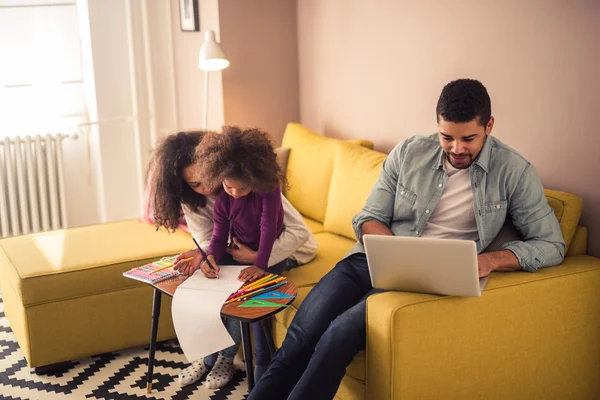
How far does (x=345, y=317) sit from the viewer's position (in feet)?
6.82

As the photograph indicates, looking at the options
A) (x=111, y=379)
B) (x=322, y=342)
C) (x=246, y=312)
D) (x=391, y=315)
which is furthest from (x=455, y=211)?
(x=111, y=379)

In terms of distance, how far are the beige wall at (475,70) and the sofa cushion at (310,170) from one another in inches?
10.1

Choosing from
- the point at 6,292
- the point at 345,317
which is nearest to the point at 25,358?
the point at 6,292

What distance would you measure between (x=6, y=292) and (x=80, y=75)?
1732 millimetres

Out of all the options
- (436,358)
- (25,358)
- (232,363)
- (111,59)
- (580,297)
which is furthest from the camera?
(111,59)

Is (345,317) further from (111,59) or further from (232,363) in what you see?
(111,59)

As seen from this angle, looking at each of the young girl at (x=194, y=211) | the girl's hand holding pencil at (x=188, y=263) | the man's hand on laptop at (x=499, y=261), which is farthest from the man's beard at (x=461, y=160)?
the girl's hand holding pencil at (x=188, y=263)

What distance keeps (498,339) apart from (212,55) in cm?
208

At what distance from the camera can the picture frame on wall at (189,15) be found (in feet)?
13.3

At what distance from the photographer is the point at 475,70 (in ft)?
9.07

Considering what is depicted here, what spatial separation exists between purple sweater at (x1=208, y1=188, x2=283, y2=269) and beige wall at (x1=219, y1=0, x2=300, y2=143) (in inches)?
58.6

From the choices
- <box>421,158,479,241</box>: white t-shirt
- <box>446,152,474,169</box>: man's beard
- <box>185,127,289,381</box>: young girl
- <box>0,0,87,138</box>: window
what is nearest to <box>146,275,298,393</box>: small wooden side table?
<box>185,127,289,381</box>: young girl

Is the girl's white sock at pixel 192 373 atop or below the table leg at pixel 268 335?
below

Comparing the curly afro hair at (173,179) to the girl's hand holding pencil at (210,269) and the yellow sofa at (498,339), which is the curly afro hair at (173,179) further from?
the yellow sofa at (498,339)
